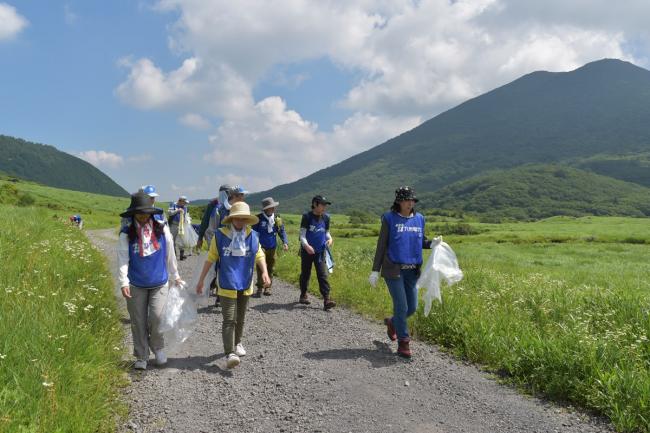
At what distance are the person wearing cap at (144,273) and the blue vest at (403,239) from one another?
323cm

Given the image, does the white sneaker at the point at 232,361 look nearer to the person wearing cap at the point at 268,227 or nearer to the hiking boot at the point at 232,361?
the hiking boot at the point at 232,361

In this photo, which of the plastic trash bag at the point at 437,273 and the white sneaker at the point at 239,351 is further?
the plastic trash bag at the point at 437,273

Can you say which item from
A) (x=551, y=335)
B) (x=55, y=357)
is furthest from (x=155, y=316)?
(x=551, y=335)

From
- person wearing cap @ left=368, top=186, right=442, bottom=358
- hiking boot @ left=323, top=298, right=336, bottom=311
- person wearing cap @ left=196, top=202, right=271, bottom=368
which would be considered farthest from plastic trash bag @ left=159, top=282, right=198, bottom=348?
hiking boot @ left=323, top=298, right=336, bottom=311

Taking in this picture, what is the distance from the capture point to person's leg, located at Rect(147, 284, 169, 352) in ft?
19.4

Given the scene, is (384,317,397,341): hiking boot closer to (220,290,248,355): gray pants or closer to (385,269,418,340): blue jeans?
(385,269,418,340): blue jeans

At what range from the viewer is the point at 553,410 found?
4.93 meters

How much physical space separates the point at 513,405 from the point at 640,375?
1.38 m

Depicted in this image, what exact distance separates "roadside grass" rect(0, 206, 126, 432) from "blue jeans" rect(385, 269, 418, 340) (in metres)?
3.87

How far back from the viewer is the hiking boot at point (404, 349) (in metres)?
6.57

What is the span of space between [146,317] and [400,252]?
148 inches

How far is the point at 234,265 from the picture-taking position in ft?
20.1

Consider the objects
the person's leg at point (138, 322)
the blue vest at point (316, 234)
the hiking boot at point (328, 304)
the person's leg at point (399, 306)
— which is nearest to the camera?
the person's leg at point (138, 322)

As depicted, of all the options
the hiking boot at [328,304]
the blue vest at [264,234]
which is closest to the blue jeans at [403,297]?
the hiking boot at [328,304]
